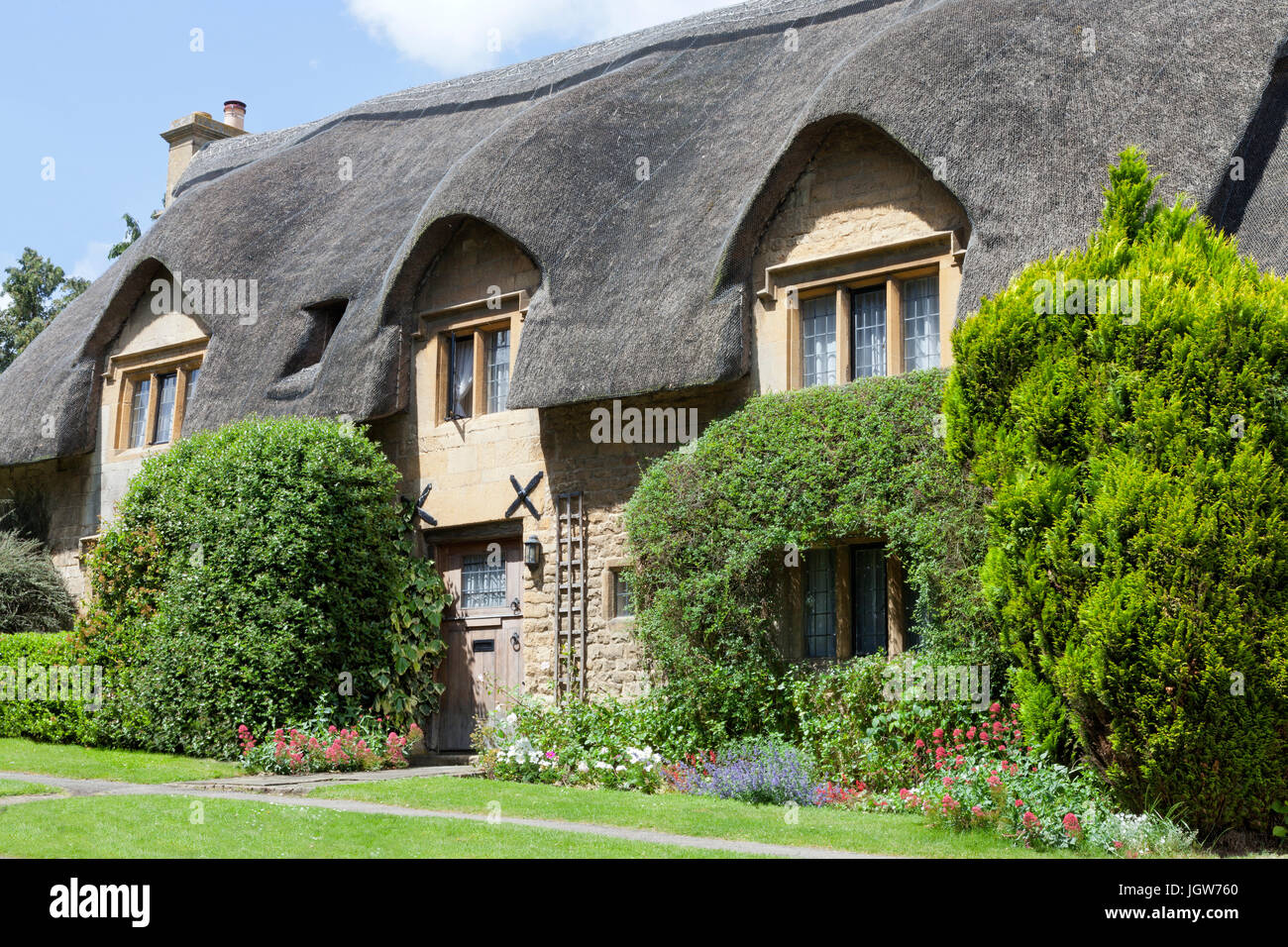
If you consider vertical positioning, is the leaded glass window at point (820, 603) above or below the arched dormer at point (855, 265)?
below

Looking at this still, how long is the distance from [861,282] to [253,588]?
6.39 m

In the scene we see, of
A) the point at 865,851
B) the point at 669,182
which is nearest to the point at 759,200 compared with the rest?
the point at 669,182

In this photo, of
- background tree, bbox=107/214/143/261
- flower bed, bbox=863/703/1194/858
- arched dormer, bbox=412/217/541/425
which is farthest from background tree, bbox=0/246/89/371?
flower bed, bbox=863/703/1194/858

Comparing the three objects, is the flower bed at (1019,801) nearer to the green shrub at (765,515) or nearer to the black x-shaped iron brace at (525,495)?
the green shrub at (765,515)

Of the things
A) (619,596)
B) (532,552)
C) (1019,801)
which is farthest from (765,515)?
(1019,801)

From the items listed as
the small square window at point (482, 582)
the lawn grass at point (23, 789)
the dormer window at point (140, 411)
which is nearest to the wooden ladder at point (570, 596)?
the small square window at point (482, 582)

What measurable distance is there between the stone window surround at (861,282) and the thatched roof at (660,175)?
1.47 ft

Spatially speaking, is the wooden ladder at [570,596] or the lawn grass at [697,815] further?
the wooden ladder at [570,596]

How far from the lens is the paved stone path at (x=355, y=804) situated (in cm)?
735

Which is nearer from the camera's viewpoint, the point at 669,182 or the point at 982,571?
the point at 982,571

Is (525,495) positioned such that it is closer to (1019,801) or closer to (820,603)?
(820,603)

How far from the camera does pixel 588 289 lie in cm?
1293
